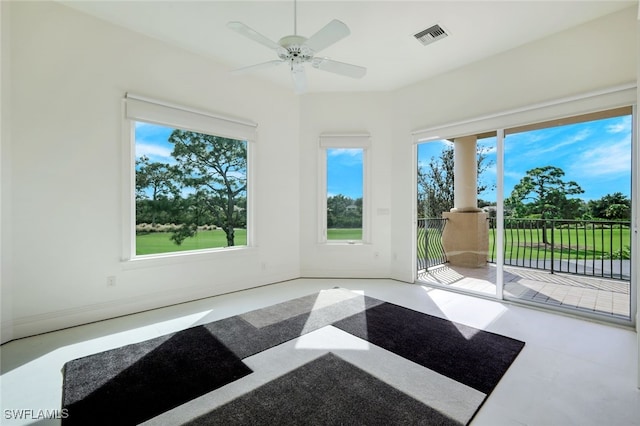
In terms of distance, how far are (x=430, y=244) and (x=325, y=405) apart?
344 cm

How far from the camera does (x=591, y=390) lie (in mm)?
1840

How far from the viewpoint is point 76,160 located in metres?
2.82

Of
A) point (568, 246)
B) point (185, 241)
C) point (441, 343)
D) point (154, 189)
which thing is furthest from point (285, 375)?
point (568, 246)

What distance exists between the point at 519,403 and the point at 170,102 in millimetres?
4246

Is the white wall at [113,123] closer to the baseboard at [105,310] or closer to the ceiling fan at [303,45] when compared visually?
the baseboard at [105,310]

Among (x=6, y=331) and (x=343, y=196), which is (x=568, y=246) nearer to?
(x=343, y=196)

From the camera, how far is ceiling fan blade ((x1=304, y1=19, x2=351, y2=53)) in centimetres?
198

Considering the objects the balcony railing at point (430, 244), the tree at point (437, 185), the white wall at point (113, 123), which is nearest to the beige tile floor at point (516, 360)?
the white wall at point (113, 123)

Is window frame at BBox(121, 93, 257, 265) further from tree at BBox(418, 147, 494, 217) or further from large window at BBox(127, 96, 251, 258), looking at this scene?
tree at BBox(418, 147, 494, 217)

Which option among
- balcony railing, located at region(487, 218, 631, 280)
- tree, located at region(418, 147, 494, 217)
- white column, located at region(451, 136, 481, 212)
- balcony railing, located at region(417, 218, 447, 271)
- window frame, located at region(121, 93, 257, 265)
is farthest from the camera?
balcony railing, located at region(417, 218, 447, 271)

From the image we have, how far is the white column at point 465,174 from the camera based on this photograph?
3992 millimetres

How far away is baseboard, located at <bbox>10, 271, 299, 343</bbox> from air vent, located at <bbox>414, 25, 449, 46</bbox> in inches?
152

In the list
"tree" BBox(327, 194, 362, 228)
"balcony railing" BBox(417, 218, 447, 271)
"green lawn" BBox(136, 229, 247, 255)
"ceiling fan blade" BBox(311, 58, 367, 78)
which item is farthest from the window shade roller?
"balcony railing" BBox(417, 218, 447, 271)

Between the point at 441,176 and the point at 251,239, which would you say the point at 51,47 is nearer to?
the point at 251,239
